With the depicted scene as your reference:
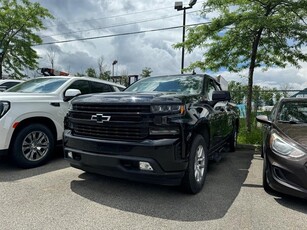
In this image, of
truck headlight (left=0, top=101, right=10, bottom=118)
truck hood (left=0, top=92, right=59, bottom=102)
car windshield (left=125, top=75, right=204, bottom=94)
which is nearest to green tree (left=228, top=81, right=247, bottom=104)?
car windshield (left=125, top=75, right=204, bottom=94)

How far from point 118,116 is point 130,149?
45 cm

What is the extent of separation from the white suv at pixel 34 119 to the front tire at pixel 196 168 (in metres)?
2.75

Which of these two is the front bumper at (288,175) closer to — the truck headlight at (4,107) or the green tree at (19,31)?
the truck headlight at (4,107)

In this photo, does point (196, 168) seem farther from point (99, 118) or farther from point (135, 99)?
point (99, 118)

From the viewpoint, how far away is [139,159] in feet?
10.2

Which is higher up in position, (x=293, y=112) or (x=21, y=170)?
(x=293, y=112)

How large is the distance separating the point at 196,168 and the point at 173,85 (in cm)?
164

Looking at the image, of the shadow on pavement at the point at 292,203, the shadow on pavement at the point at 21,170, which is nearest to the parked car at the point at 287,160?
the shadow on pavement at the point at 292,203

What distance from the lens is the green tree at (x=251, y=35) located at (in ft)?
22.7

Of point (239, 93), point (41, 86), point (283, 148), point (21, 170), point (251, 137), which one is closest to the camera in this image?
point (283, 148)

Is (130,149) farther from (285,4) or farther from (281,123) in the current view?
A: (285,4)

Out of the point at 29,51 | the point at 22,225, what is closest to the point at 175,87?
the point at 22,225

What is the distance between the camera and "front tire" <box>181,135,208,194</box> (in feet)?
11.1

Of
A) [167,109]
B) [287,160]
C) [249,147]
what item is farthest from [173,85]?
[249,147]
